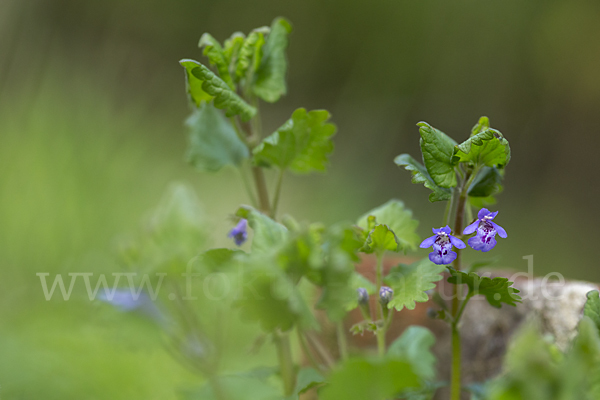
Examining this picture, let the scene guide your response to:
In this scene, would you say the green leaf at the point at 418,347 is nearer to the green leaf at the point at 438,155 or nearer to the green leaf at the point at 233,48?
the green leaf at the point at 438,155

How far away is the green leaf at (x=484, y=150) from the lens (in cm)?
34

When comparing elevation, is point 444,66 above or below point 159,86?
above

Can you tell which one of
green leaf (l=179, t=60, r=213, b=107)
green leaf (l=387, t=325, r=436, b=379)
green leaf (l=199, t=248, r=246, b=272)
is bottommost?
green leaf (l=387, t=325, r=436, b=379)

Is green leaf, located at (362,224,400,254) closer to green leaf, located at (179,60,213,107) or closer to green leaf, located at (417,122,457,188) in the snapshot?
green leaf, located at (417,122,457,188)

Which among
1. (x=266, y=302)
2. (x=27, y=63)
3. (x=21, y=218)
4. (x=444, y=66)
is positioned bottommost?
(x=21, y=218)

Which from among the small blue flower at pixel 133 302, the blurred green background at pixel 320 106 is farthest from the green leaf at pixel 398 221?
the blurred green background at pixel 320 106

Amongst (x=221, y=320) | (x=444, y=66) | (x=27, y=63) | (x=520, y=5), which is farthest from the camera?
(x=444, y=66)

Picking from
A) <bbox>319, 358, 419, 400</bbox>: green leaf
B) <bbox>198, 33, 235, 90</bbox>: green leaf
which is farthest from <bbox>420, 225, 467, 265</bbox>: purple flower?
<bbox>198, 33, 235, 90</bbox>: green leaf

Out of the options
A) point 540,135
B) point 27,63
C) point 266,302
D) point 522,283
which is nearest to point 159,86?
point 27,63

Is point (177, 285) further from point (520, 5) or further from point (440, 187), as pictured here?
point (520, 5)

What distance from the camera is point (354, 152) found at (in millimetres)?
1908

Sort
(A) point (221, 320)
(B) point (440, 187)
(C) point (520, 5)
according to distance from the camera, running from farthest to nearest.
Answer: (C) point (520, 5) < (A) point (221, 320) < (B) point (440, 187)

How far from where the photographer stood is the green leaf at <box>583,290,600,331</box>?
1.07 feet

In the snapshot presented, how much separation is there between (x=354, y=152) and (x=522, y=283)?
1350 mm
